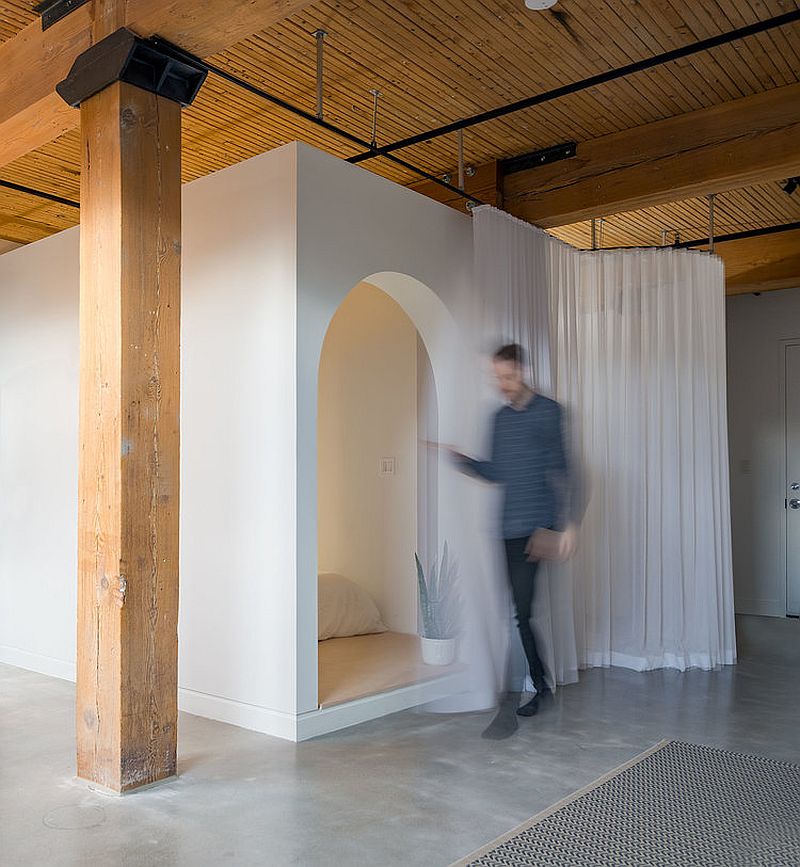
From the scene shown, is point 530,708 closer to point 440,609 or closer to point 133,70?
point 440,609

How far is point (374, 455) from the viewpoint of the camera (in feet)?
18.1

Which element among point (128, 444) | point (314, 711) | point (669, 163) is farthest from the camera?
point (669, 163)

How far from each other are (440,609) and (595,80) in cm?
263

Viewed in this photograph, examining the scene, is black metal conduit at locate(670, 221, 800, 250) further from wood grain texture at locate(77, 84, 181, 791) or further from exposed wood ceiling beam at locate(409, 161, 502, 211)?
wood grain texture at locate(77, 84, 181, 791)

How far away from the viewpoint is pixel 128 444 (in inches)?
114

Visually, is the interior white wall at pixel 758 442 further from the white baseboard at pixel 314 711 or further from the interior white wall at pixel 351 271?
the white baseboard at pixel 314 711

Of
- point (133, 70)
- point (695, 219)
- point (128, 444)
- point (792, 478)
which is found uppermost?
point (695, 219)

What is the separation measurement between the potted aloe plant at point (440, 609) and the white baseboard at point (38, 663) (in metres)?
1.81

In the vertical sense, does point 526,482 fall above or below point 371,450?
below

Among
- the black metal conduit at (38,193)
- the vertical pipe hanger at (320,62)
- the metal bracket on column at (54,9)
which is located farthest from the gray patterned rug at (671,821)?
the black metal conduit at (38,193)

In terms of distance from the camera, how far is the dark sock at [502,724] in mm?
3447

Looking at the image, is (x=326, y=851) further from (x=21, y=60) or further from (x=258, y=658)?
(x=21, y=60)

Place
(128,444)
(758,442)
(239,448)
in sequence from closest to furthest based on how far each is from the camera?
(128,444), (239,448), (758,442)

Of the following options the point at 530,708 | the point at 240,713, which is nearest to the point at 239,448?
the point at 240,713
